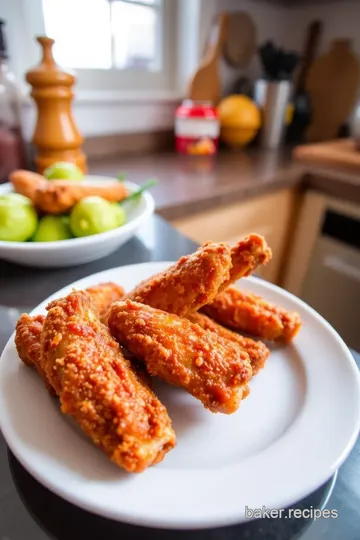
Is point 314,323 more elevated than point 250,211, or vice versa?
point 314,323

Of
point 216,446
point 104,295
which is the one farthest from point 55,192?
point 216,446

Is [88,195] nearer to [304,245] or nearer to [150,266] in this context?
[150,266]

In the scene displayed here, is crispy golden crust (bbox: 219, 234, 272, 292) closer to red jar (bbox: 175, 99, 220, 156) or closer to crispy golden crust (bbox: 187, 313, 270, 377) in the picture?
crispy golden crust (bbox: 187, 313, 270, 377)

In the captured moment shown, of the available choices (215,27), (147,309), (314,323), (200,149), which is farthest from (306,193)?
(147,309)

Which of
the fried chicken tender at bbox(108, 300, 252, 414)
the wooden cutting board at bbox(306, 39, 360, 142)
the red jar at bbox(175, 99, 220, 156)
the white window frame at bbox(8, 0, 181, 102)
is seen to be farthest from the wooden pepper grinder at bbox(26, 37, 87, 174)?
the wooden cutting board at bbox(306, 39, 360, 142)

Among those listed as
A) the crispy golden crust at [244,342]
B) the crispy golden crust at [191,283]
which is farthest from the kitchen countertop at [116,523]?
the crispy golden crust at [191,283]

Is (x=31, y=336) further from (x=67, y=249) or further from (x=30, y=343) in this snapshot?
(x=67, y=249)
